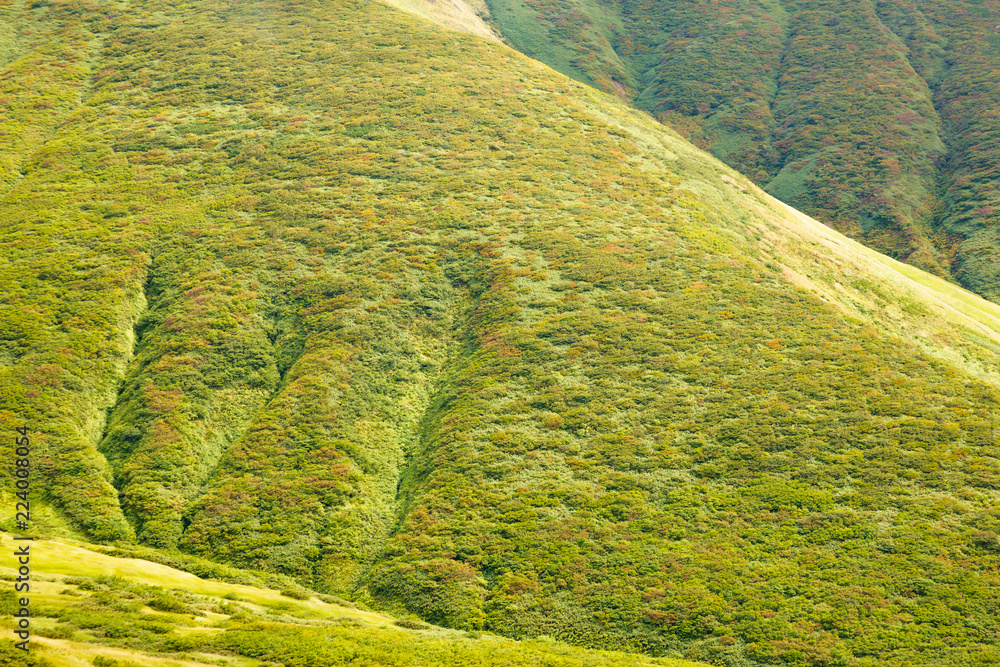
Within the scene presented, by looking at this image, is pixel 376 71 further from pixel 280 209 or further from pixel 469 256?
pixel 469 256

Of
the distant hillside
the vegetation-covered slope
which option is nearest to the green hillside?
the vegetation-covered slope

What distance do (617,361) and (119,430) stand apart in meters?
30.5

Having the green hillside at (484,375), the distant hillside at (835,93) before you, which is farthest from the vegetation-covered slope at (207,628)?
the distant hillside at (835,93)

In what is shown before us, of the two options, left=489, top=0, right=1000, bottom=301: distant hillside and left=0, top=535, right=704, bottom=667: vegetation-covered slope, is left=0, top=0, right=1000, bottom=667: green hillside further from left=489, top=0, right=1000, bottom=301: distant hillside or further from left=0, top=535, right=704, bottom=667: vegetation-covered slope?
left=489, top=0, right=1000, bottom=301: distant hillside

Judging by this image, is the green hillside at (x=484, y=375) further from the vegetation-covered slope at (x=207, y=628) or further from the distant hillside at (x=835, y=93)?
the distant hillside at (x=835, y=93)

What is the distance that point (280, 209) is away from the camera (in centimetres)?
5575

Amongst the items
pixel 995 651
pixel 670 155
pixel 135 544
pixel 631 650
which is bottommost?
pixel 135 544

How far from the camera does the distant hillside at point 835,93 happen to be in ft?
325

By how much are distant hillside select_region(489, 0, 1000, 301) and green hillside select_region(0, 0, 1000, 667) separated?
114ft

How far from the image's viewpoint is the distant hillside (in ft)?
325

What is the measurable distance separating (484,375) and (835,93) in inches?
4353

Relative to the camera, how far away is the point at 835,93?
395 ft

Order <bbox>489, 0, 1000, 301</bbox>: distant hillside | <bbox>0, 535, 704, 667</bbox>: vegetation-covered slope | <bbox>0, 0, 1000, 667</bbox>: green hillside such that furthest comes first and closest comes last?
<bbox>489, 0, 1000, 301</bbox>: distant hillside < <bbox>0, 0, 1000, 667</bbox>: green hillside < <bbox>0, 535, 704, 667</bbox>: vegetation-covered slope

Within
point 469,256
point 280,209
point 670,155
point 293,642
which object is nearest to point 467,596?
point 293,642
